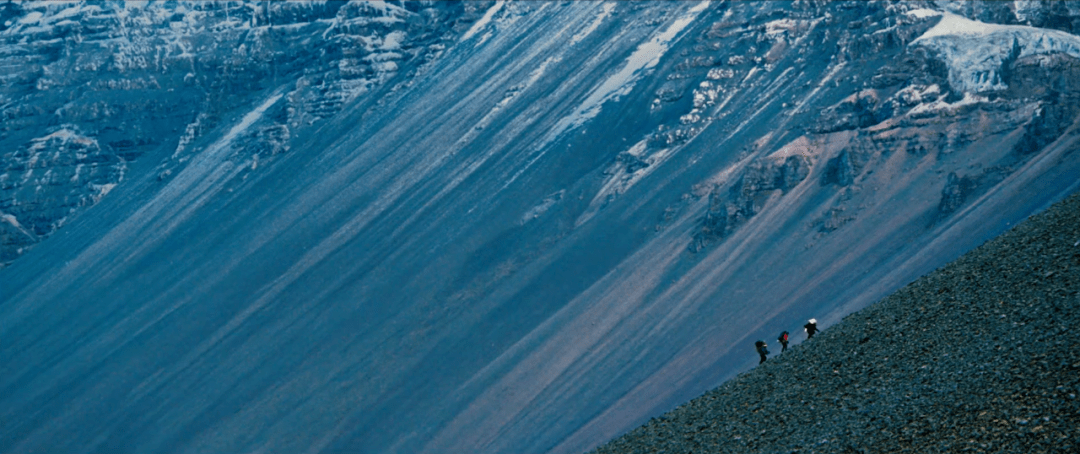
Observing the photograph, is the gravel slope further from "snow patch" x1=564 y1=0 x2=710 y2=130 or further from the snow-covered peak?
"snow patch" x1=564 y1=0 x2=710 y2=130

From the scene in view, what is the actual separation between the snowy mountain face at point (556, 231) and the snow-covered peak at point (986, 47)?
27cm

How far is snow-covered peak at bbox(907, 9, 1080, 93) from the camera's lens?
344 ft

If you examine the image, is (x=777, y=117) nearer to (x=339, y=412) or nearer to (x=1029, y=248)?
(x=339, y=412)

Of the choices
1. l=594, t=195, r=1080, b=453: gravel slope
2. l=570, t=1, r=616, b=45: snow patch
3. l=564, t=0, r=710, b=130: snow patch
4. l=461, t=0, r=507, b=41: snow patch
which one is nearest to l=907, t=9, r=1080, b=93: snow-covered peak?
l=564, t=0, r=710, b=130: snow patch

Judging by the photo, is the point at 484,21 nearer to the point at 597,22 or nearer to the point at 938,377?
the point at 597,22

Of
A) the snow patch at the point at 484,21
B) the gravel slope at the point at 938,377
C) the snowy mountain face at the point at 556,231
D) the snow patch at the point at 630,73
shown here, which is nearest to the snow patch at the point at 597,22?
the snowy mountain face at the point at 556,231

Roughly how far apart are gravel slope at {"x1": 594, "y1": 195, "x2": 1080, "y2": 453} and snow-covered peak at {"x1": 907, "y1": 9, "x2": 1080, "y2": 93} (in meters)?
84.4

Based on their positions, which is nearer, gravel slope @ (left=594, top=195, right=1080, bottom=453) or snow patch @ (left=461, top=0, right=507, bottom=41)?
gravel slope @ (left=594, top=195, right=1080, bottom=453)

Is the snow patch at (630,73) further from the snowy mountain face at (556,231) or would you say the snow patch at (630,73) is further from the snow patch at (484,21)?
the snow patch at (484,21)

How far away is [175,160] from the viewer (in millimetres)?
196000


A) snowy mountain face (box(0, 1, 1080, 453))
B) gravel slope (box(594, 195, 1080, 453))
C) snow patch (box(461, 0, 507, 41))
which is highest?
gravel slope (box(594, 195, 1080, 453))

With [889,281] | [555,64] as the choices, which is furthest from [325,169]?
[889,281]

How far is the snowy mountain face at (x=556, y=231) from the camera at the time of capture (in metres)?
87.9

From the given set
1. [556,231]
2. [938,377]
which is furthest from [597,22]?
[938,377]
